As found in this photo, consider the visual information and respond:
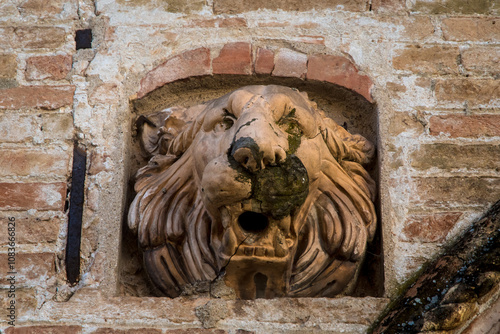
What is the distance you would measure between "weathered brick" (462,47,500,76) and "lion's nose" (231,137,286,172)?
3.57ft

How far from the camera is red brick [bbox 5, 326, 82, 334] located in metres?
2.48

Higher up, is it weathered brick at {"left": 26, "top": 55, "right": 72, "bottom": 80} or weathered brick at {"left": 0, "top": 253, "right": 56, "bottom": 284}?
weathered brick at {"left": 26, "top": 55, "right": 72, "bottom": 80}

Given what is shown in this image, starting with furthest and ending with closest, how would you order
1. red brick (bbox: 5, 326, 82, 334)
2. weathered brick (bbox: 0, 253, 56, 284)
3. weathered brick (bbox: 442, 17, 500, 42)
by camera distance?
weathered brick (bbox: 442, 17, 500, 42)
weathered brick (bbox: 0, 253, 56, 284)
red brick (bbox: 5, 326, 82, 334)

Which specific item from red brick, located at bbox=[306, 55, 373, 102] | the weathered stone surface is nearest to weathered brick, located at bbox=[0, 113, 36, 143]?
the weathered stone surface

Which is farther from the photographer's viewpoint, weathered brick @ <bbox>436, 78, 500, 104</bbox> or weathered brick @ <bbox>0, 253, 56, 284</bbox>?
weathered brick @ <bbox>436, 78, 500, 104</bbox>

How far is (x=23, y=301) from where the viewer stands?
8.39ft

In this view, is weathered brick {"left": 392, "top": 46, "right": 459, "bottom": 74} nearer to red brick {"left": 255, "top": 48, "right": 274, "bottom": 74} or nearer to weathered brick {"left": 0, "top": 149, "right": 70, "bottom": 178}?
red brick {"left": 255, "top": 48, "right": 274, "bottom": 74}

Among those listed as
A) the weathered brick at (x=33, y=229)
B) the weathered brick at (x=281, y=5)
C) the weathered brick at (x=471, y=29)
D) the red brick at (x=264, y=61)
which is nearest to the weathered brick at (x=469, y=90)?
the weathered brick at (x=471, y=29)

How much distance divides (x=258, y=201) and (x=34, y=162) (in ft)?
3.04

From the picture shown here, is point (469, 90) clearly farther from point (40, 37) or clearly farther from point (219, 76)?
point (40, 37)

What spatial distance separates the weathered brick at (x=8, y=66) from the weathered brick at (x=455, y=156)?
5.01 ft

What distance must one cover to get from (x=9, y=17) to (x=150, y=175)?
93 centimetres

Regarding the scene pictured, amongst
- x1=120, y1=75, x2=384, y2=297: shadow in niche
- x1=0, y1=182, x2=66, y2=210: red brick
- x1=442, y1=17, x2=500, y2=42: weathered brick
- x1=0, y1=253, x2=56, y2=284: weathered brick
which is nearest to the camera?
x1=0, y1=253, x2=56, y2=284: weathered brick

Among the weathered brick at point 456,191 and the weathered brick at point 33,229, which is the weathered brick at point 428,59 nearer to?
the weathered brick at point 456,191
